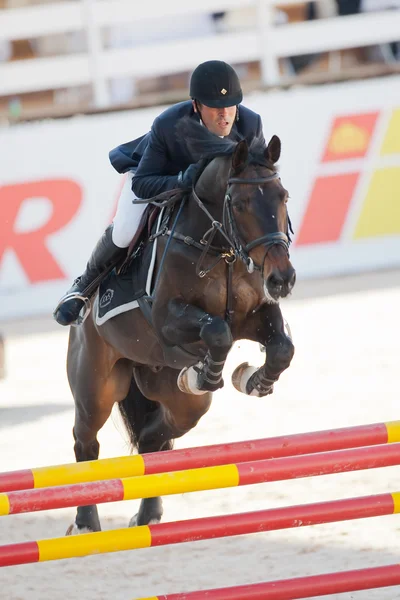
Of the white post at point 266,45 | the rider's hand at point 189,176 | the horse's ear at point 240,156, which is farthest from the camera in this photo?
the white post at point 266,45

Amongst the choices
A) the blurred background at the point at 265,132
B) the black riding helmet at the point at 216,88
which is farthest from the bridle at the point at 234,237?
the blurred background at the point at 265,132

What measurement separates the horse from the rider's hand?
1.2 inches

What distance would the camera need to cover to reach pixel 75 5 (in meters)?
11.4

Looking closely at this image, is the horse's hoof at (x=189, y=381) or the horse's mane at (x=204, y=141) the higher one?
the horse's mane at (x=204, y=141)

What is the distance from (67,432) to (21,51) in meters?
6.20

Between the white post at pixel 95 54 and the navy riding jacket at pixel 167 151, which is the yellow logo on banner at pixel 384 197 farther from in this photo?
the navy riding jacket at pixel 167 151

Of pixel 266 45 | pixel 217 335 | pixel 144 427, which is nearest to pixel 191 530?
pixel 217 335

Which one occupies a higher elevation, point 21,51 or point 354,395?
point 21,51

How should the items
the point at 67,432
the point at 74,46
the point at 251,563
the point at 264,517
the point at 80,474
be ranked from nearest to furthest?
the point at 80,474 → the point at 264,517 → the point at 251,563 → the point at 67,432 → the point at 74,46

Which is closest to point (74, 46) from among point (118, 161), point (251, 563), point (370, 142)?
point (370, 142)

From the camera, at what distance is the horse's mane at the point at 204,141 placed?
158 inches

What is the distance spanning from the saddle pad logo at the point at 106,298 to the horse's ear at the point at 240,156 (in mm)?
1125

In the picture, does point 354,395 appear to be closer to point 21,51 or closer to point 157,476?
point 157,476

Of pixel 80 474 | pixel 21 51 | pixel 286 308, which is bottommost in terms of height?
pixel 286 308
